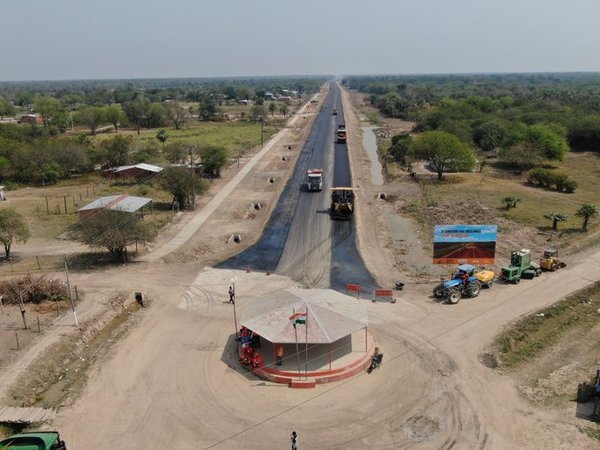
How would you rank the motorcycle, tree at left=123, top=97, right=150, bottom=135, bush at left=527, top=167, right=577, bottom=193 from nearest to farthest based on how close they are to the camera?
1. the motorcycle
2. bush at left=527, top=167, right=577, bottom=193
3. tree at left=123, top=97, right=150, bottom=135

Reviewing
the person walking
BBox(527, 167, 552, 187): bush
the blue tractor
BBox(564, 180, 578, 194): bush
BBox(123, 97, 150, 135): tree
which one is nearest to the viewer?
the person walking

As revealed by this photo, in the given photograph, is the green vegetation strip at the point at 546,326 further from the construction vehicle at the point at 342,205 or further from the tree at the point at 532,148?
the tree at the point at 532,148

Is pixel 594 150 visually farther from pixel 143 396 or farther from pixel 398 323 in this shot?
pixel 143 396

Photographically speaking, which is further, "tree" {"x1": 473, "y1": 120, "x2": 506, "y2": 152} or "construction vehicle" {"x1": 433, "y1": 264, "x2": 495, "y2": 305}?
"tree" {"x1": 473, "y1": 120, "x2": 506, "y2": 152}

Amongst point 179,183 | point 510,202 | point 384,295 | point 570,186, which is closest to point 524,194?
point 570,186

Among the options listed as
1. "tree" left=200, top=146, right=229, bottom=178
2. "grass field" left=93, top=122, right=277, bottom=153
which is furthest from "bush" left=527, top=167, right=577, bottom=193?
"grass field" left=93, top=122, right=277, bottom=153

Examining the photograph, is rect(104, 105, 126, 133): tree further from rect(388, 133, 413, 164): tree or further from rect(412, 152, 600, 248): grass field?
rect(412, 152, 600, 248): grass field

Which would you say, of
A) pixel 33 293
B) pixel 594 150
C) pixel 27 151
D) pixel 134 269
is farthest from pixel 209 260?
pixel 594 150

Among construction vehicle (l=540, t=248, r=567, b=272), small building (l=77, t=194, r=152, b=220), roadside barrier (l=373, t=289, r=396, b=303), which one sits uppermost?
small building (l=77, t=194, r=152, b=220)
